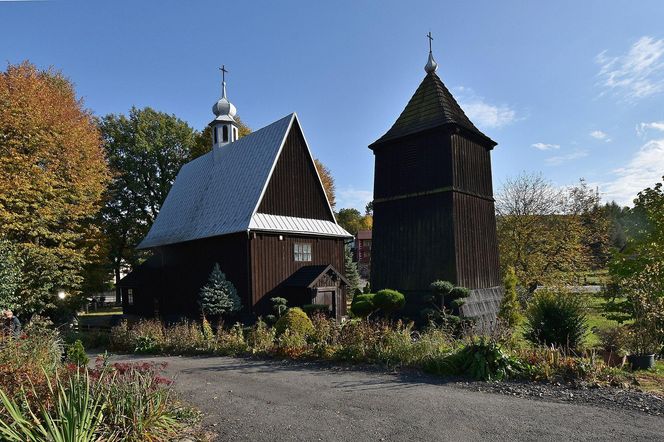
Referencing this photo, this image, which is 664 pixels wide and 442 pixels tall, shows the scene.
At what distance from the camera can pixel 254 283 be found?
706 inches

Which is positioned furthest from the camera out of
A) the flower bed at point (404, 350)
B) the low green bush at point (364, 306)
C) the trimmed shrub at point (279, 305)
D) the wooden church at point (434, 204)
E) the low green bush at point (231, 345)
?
the trimmed shrub at point (279, 305)

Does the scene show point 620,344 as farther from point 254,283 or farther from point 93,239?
point 93,239

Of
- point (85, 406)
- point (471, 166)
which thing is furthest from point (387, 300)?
point (85, 406)

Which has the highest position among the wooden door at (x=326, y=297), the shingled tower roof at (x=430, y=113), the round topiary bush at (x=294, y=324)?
the shingled tower roof at (x=430, y=113)

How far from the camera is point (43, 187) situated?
1867cm

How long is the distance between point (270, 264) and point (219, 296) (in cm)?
262

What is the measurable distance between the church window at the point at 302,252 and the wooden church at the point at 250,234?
5 centimetres

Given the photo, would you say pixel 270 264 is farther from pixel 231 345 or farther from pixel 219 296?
pixel 231 345

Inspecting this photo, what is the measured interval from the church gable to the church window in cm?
156

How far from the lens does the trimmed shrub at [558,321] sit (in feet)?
34.0

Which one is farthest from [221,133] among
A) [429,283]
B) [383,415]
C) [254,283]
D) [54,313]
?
[383,415]

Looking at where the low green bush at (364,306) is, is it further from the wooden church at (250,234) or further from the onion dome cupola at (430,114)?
the onion dome cupola at (430,114)

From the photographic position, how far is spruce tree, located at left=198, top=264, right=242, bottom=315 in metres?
17.7

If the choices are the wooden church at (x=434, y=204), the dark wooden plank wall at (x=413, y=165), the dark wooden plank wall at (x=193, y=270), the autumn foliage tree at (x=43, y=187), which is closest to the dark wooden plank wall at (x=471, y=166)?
the wooden church at (x=434, y=204)
